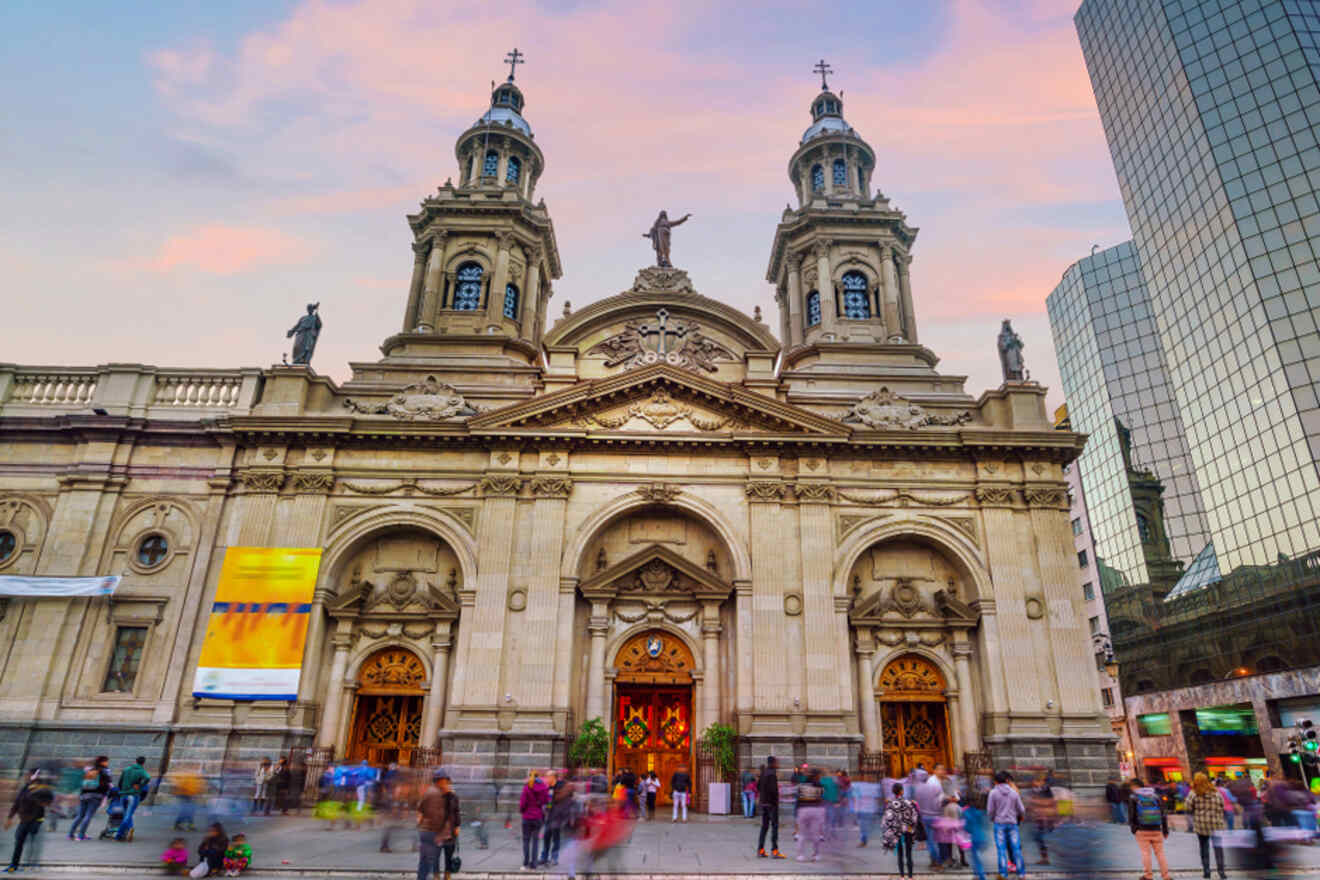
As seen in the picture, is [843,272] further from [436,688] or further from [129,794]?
[129,794]

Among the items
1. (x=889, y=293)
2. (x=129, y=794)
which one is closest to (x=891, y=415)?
(x=889, y=293)

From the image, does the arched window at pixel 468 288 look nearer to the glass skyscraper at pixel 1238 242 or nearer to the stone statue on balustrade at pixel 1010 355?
the stone statue on balustrade at pixel 1010 355

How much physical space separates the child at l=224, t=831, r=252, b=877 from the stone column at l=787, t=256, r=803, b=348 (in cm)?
2957

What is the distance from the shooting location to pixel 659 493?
26062mm

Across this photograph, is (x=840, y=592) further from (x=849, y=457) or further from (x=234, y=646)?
(x=234, y=646)

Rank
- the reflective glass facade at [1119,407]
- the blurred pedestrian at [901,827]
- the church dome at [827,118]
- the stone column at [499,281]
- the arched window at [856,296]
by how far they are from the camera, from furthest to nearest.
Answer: the reflective glass facade at [1119,407] → the church dome at [827,118] → the arched window at [856,296] → the stone column at [499,281] → the blurred pedestrian at [901,827]

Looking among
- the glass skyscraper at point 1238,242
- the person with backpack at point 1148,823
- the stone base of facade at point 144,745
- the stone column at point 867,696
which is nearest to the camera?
the person with backpack at point 1148,823

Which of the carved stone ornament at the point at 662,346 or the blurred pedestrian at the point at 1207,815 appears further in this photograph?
the carved stone ornament at the point at 662,346

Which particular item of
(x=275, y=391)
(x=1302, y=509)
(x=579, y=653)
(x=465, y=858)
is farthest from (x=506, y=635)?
(x=1302, y=509)

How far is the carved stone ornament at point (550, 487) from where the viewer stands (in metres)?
25.8

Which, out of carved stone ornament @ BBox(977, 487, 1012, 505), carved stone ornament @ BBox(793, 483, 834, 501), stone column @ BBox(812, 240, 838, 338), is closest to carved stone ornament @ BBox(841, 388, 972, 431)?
carved stone ornament @ BBox(977, 487, 1012, 505)

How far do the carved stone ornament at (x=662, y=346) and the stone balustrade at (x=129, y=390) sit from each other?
13.1 metres

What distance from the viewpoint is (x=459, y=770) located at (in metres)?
22.0

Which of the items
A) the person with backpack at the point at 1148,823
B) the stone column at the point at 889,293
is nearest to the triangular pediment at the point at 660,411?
the stone column at the point at 889,293
